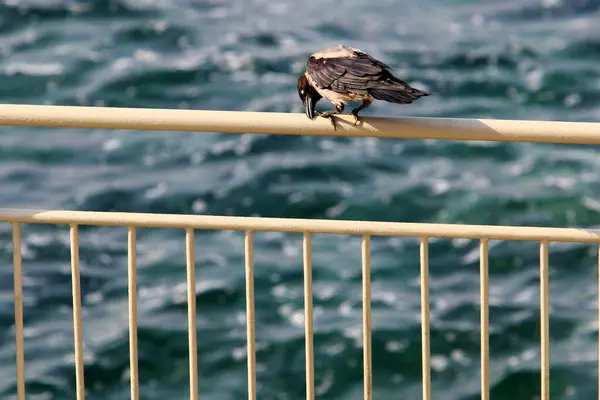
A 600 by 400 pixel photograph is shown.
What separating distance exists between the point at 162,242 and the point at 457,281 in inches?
107

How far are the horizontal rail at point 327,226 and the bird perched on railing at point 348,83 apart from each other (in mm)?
254

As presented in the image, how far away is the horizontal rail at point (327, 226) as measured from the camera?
2.88 meters

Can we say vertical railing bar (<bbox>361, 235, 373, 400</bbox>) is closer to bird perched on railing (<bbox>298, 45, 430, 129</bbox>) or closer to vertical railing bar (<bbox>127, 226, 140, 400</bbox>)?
bird perched on railing (<bbox>298, 45, 430, 129</bbox>)

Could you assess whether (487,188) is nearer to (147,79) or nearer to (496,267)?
(496,267)

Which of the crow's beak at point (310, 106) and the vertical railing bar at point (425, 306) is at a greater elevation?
the crow's beak at point (310, 106)

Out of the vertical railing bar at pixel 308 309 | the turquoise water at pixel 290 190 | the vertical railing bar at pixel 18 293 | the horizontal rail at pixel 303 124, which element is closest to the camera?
the horizontal rail at pixel 303 124

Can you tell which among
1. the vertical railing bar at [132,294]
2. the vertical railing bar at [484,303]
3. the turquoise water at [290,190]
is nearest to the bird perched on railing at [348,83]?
the vertical railing bar at [484,303]

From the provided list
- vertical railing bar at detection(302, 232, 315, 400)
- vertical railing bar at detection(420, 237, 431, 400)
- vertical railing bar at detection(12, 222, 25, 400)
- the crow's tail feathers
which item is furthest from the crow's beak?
vertical railing bar at detection(12, 222, 25, 400)

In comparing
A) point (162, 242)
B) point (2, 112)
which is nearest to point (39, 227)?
point (162, 242)

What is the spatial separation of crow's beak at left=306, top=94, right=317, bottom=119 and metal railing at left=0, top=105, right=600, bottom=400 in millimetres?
32

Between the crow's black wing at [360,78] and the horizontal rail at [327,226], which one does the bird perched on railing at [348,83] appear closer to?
the crow's black wing at [360,78]

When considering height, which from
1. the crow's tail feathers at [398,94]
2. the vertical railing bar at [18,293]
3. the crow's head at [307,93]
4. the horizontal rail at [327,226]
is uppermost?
the crow's tail feathers at [398,94]

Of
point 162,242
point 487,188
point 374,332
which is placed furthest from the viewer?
point 487,188

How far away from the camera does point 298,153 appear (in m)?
13.3
